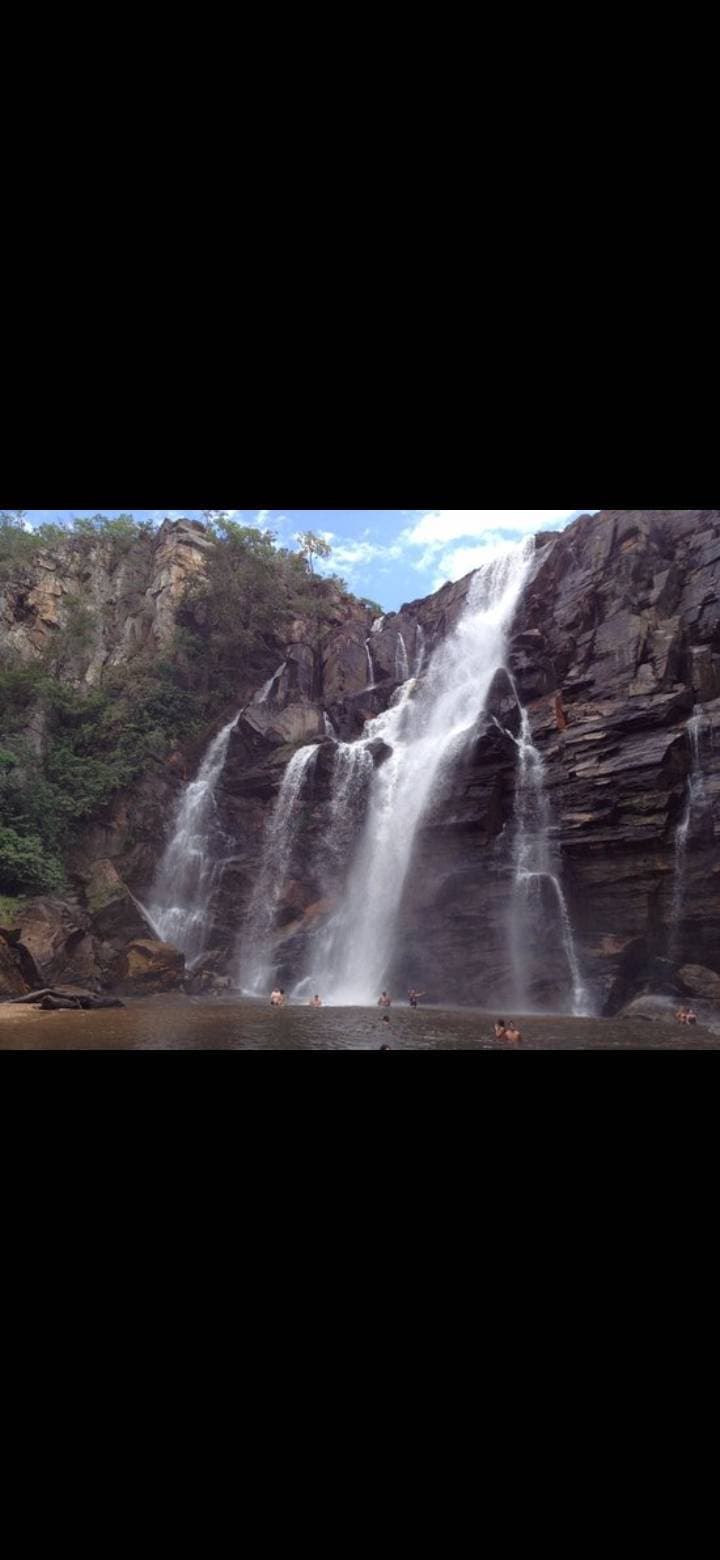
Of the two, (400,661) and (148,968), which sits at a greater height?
(400,661)

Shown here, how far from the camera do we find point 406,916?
14.3 metres

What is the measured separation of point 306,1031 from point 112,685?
1441cm

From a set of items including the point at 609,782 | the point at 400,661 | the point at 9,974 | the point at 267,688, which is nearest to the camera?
the point at 9,974

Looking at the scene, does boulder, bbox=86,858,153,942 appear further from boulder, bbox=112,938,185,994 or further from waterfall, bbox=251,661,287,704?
waterfall, bbox=251,661,287,704

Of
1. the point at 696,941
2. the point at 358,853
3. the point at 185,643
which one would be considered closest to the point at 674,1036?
the point at 696,941

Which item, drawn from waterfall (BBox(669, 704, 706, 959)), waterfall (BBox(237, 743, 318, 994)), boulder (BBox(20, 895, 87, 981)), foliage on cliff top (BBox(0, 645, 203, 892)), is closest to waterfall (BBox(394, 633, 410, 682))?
waterfall (BBox(237, 743, 318, 994))

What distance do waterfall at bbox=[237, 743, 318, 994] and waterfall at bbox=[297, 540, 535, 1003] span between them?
4.63 ft

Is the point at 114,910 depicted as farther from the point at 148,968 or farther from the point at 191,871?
the point at 191,871

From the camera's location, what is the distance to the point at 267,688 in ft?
71.2

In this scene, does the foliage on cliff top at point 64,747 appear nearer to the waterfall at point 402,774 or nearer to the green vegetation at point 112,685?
the green vegetation at point 112,685

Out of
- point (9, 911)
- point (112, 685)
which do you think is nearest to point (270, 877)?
A: point (9, 911)

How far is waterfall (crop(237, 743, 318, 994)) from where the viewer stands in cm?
1551

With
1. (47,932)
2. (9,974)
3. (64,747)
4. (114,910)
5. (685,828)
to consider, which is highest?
(64,747)

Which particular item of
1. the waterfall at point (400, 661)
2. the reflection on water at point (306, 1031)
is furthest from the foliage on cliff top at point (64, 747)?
the waterfall at point (400, 661)
